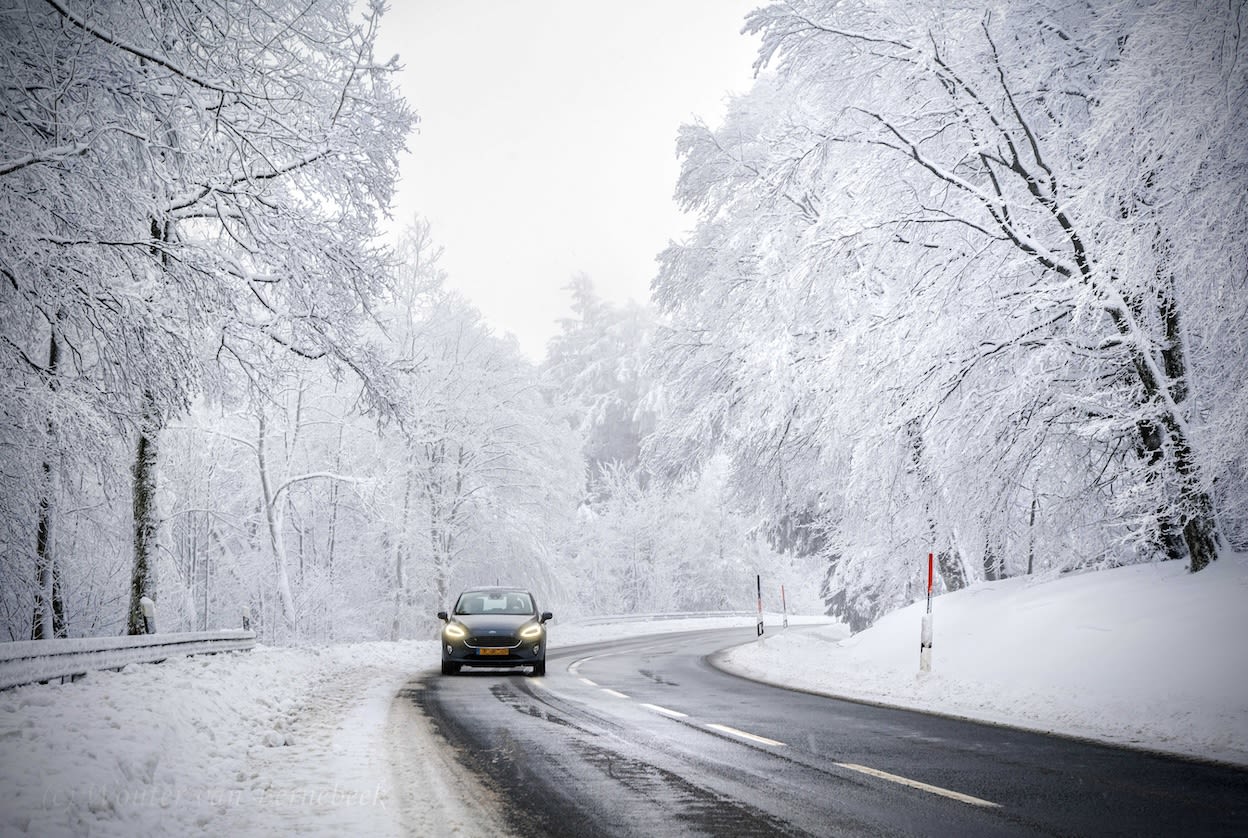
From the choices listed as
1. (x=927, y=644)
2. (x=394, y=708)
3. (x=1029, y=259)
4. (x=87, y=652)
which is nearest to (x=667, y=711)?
(x=394, y=708)

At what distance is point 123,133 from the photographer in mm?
8781

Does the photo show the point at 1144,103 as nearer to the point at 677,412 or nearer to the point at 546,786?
the point at 546,786

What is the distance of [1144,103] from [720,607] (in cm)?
5374

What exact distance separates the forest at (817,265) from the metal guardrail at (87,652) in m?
2.06

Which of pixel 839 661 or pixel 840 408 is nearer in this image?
pixel 840 408

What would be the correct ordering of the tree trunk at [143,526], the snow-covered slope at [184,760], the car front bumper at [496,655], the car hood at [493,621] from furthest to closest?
the car hood at [493,621]
the car front bumper at [496,655]
the tree trunk at [143,526]
the snow-covered slope at [184,760]

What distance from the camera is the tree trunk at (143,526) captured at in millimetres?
15078

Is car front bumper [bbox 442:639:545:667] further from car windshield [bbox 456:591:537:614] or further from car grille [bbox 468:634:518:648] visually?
car windshield [bbox 456:591:537:614]

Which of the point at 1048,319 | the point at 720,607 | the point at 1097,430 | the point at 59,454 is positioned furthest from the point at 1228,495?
the point at 720,607

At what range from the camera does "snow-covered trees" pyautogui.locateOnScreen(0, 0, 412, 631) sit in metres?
8.10

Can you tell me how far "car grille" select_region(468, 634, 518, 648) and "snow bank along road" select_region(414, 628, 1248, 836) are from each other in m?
4.74

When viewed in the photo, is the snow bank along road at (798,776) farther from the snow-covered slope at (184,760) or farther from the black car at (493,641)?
the black car at (493,641)

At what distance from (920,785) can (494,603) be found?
486 inches

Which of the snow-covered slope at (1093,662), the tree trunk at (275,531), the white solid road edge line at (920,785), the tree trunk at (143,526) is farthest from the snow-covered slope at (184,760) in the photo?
the tree trunk at (275,531)
